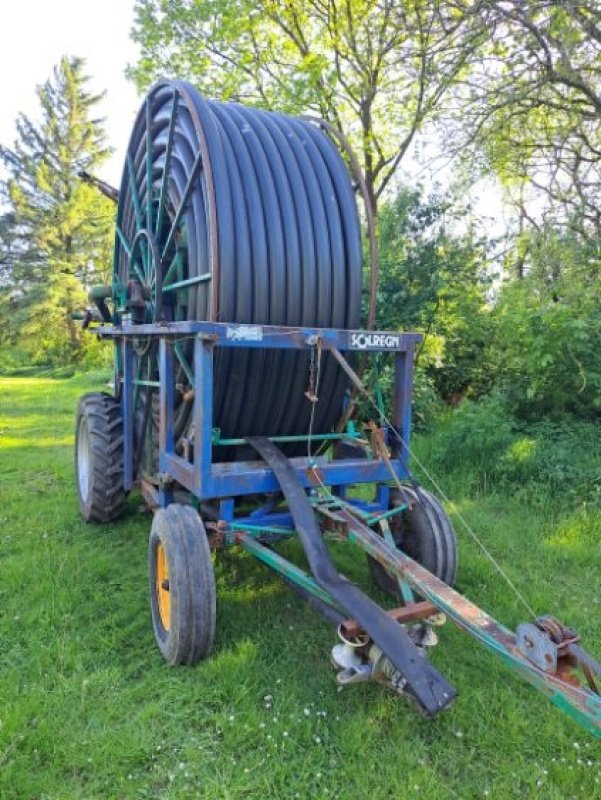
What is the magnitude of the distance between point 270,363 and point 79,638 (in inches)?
75.9

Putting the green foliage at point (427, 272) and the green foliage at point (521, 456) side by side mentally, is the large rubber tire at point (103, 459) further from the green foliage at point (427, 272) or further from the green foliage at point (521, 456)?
the green foliage at point (427, 272)

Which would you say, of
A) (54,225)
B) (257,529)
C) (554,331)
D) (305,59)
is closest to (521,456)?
(554,331)

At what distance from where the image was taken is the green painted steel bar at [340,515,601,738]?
1916mm

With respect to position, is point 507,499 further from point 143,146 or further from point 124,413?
point 143,146

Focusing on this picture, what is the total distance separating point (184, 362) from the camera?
12.9ft

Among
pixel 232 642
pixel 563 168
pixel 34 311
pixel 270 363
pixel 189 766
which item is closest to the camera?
pixel 189 766

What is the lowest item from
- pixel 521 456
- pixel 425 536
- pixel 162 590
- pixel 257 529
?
pixel 162 590

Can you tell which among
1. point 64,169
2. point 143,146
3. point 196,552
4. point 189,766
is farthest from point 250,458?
point 64,169

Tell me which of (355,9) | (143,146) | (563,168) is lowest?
(143,146)

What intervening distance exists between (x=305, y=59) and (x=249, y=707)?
37.5ft

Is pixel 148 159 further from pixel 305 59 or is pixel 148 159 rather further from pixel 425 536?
pixel 305 59

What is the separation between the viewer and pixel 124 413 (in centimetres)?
484

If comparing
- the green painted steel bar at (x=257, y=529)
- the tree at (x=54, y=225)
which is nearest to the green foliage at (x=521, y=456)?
the green painted steel bar at (x=257, y=529)

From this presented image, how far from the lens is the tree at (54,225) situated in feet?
102
